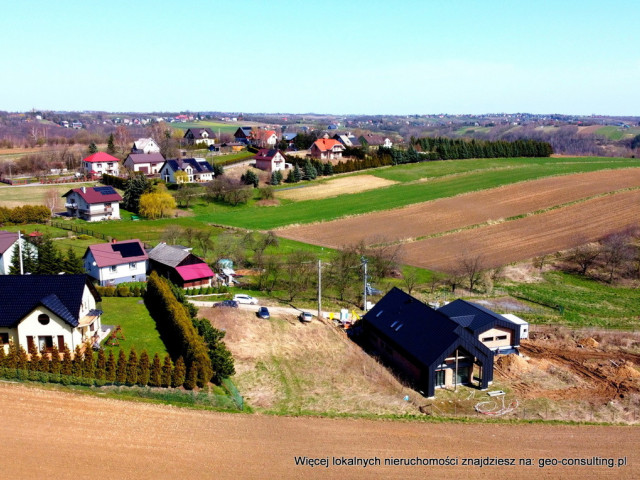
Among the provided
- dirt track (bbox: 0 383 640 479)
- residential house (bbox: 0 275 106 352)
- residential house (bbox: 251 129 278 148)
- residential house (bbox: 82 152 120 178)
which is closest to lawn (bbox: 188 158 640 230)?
residential house (bbox: 82 152 120 178)

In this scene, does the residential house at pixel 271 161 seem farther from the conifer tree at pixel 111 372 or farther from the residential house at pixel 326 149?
the conifer tree at pixel 111 372

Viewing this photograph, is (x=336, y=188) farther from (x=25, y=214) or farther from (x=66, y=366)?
(x=66, y=366)

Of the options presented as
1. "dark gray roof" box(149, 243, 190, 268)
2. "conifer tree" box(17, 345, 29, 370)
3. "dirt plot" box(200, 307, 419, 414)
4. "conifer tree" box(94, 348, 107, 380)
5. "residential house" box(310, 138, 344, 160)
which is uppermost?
"residential house" box(310, 138, 344, 160)

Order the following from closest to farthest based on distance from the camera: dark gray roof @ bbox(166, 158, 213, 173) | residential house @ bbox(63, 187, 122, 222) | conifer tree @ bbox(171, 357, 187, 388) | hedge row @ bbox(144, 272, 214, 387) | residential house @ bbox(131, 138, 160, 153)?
conifer tree @ bbox(171, 357, 187, 388), hedge row @ bbox(144, 272, 214, 387), residential house @ bbox(63, 187, 122, 222), dark gray roof @ bbox(166, 158, 213, 173), residential house @ bbox(131, 138, 160, 153)

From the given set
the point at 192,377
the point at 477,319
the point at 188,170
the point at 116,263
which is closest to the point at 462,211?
the point at 188,170

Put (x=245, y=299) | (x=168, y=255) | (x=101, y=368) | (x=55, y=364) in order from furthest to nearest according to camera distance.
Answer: (x=168, y=255), (x=245, y=299), (x=101, y=368), (x=55, y=364)

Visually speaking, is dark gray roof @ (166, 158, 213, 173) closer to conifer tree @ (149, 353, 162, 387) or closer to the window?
the window
